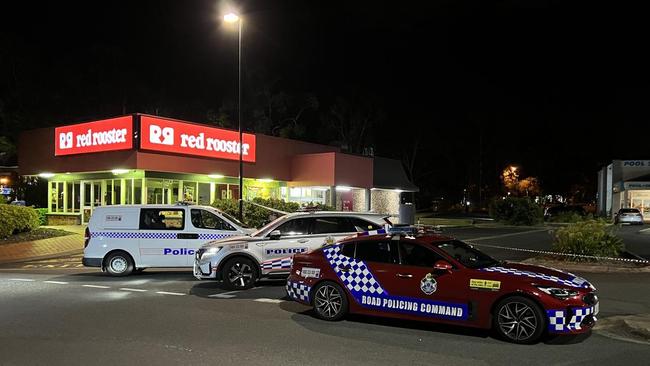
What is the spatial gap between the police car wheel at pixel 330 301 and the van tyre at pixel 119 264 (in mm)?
6971

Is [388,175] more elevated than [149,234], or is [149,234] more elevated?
[388,175]

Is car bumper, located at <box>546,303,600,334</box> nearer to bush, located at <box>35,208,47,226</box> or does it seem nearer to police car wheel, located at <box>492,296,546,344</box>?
police car wheel, located at <box>492,296,546,344</box>

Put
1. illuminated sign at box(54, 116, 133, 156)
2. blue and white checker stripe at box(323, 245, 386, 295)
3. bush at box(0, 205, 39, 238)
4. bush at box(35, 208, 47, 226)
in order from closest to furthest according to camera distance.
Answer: blue and white checker stripe at box(323, 245, 386, 295)
bush at box(0, 205, 39, 238)
illuminated sign at box(54, 116, 133, 156)
bush at box(35, 208, 47, 226)

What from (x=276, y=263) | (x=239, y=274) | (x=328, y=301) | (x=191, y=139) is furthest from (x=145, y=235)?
Answer: (x=191, y=139)

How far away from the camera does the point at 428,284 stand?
7809 millimetres

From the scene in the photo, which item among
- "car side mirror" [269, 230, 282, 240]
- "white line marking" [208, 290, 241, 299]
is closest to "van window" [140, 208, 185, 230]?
"white line marking" [208, 290, 241, 299]

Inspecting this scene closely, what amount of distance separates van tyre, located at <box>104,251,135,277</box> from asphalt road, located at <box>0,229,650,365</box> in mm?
2433

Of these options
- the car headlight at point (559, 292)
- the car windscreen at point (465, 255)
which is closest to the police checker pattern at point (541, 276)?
the car headlight at point (559, 292)

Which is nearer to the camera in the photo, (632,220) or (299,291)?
(299,291)

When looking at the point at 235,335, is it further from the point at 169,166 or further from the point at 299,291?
the point at 169,166

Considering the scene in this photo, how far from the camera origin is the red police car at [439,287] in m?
7.14

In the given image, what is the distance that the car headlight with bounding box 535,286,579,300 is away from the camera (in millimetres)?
7113

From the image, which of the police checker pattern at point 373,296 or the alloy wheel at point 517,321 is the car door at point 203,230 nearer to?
the police checker pattern at point 373,296

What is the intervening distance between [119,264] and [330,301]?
7482mm
